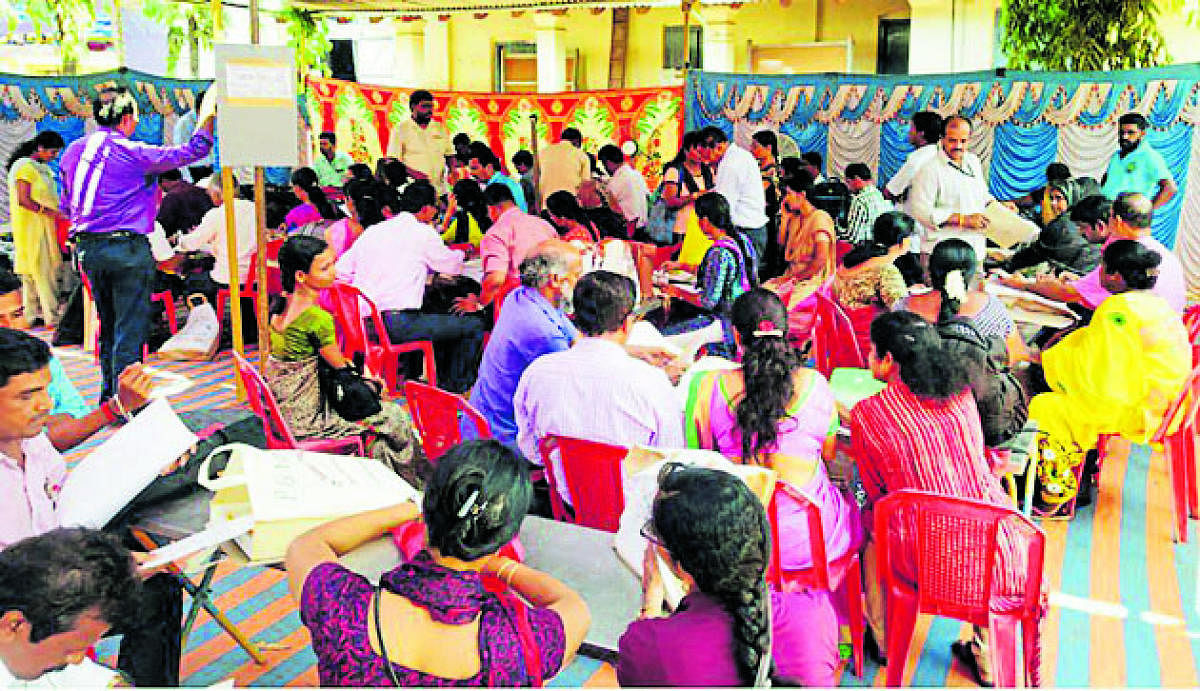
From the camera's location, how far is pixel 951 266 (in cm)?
393

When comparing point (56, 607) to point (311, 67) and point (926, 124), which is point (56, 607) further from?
point (311, 67)

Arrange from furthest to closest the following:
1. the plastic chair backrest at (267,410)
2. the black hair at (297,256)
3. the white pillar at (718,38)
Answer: the white pillar at (718,38) → the black hair at (297,256) → the plastic chair backrest at (267,410)

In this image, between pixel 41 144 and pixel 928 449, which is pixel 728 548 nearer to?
pixel 928 449

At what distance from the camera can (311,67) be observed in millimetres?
11117

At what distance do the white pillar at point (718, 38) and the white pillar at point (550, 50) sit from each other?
6.74ft

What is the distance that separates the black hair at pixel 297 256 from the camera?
3.57 metres

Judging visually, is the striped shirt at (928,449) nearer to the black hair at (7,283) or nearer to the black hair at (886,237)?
the black hair at (886,237)

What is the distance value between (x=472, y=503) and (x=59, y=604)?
0.66 m

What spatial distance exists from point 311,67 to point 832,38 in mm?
6526

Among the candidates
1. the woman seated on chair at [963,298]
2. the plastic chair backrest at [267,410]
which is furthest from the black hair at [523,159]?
the plastic chair backrest at [267,410]

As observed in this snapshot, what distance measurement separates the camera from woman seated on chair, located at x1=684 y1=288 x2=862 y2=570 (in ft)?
8.79

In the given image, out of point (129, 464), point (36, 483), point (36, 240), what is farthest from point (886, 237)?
point (36, 240)

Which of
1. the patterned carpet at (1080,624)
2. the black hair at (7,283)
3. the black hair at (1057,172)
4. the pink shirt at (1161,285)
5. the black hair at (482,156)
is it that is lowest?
the patterned carpet at (1080,624)

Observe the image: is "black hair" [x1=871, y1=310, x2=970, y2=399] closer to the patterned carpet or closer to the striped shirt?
the striped shirt
